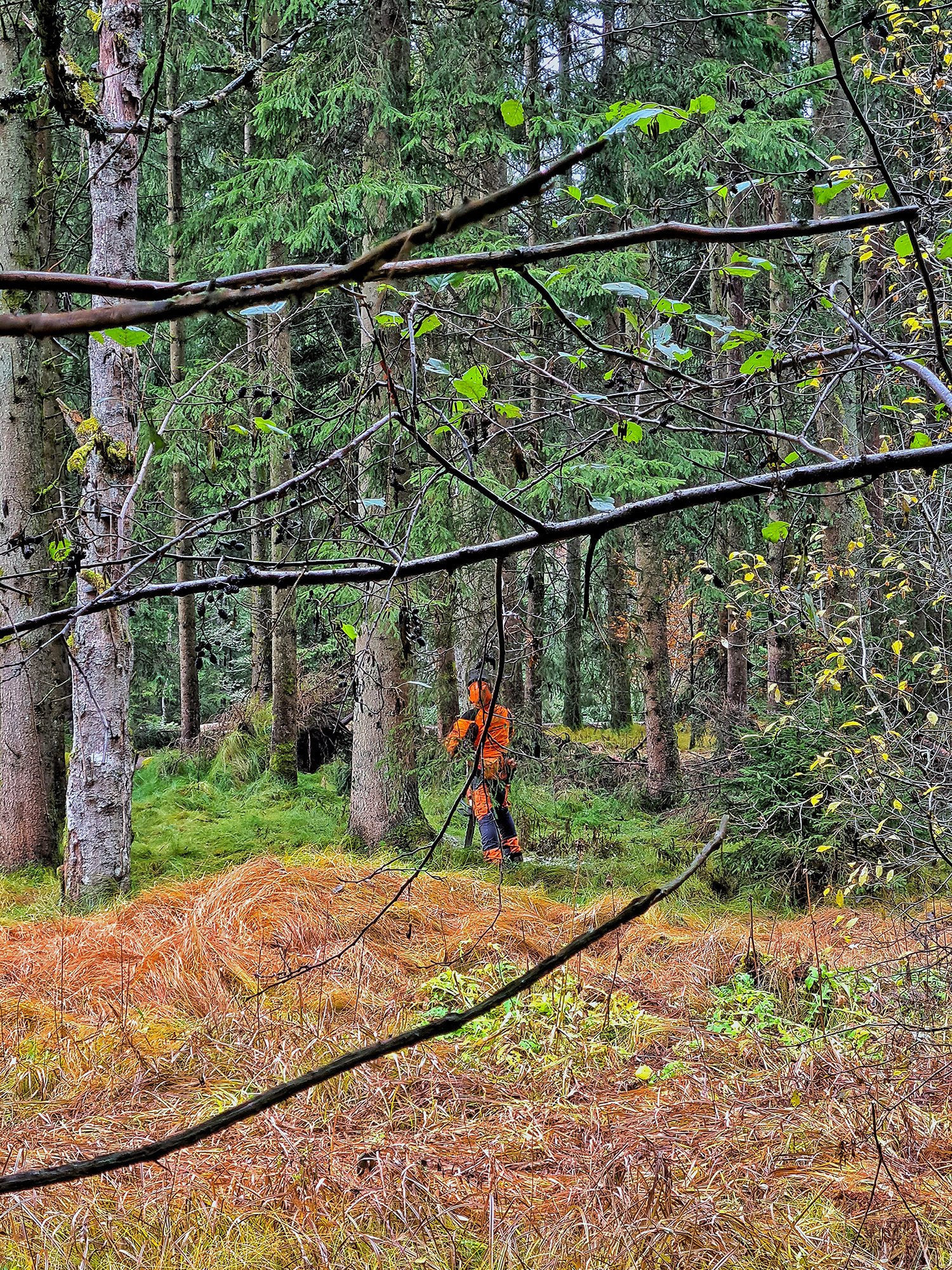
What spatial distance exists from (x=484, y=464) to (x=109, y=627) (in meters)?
3.90

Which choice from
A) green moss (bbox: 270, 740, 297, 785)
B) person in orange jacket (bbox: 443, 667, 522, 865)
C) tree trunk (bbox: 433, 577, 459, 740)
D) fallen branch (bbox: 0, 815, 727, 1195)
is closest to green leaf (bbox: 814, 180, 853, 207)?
fallen branch (bbox: 0, 815, 727, 1195)

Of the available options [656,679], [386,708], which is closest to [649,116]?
[386,708]

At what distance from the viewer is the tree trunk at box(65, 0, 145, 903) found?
6.12 meters

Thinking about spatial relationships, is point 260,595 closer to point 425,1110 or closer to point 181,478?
point 181,478

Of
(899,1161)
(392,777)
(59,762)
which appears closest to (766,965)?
(899,1161)

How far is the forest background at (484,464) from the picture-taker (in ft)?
5.79

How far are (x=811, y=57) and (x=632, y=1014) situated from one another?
11468mm

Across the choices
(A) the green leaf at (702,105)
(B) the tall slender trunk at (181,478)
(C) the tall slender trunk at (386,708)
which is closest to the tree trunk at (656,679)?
(C) the tall slender trunk at (386,708)

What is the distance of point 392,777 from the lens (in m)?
8.23

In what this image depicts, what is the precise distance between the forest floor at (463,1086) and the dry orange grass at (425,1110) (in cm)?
1

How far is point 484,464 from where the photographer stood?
8836 mm

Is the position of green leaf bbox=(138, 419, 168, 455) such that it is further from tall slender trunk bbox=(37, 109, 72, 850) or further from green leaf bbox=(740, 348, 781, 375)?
tall slender trunk bbox=(37, 109, 72, 850)

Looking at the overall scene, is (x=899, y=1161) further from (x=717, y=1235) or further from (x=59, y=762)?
(x=59, y=762)

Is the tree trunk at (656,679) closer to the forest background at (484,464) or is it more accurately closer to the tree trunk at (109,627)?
the forest background at (484,464)
